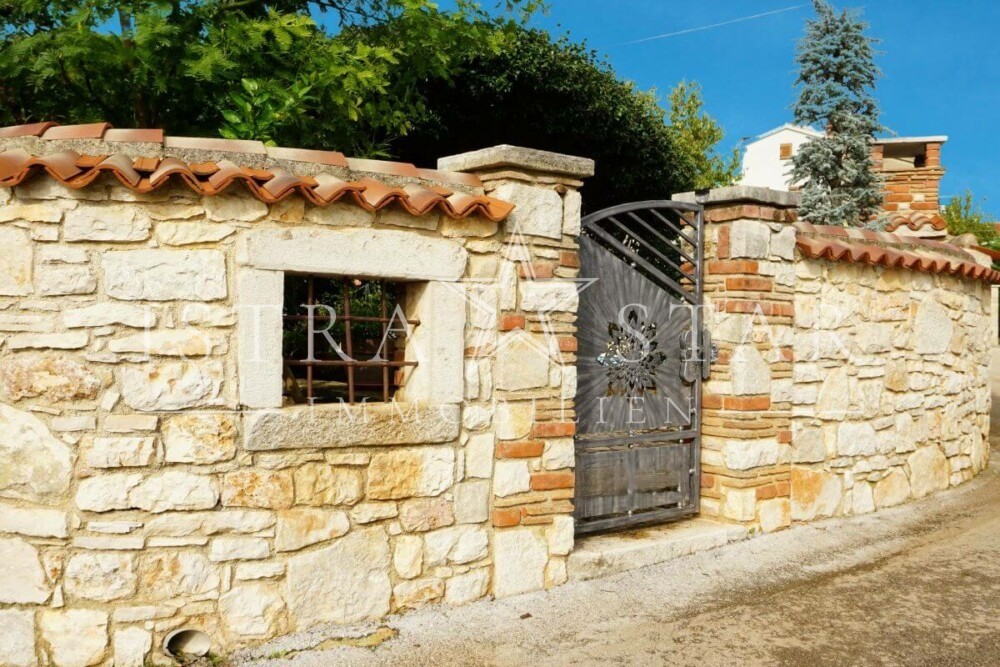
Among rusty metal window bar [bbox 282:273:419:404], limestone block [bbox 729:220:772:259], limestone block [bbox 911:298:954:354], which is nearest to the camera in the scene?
rusty metal window bar [bbox 282:273:419:404]

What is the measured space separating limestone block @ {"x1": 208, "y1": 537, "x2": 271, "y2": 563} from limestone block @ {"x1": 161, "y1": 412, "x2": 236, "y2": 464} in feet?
1.09

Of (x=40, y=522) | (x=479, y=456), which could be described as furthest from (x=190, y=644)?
(x=479, y=456)

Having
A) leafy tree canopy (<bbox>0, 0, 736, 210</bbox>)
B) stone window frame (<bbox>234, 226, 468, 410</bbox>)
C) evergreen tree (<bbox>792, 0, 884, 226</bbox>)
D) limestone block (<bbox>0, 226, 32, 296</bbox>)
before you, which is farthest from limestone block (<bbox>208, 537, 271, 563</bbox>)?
evergreen tree (<bbox>792, 0, 884, 226</bbox>)

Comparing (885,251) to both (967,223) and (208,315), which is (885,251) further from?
(967,223)

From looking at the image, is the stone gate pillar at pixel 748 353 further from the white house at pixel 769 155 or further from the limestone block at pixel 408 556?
the white house at pixel 769 155

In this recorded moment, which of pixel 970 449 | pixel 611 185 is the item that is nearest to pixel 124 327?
pixel 970 449

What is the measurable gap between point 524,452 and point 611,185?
7.87 meters

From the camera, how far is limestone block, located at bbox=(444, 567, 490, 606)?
3830mm

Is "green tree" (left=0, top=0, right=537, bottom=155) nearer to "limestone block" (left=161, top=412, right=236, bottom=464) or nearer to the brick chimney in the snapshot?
"limestone block" (left=161, top=412, right=236, bottom=464)

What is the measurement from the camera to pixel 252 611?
337 centimetres

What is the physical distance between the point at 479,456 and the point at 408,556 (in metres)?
0.56

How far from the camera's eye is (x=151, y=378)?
10.6 ft

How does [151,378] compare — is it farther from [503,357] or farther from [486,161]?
[486,161]

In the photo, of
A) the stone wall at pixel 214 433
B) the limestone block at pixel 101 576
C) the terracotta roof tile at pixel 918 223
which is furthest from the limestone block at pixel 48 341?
the terracotta roof tile at pixel 918 223
